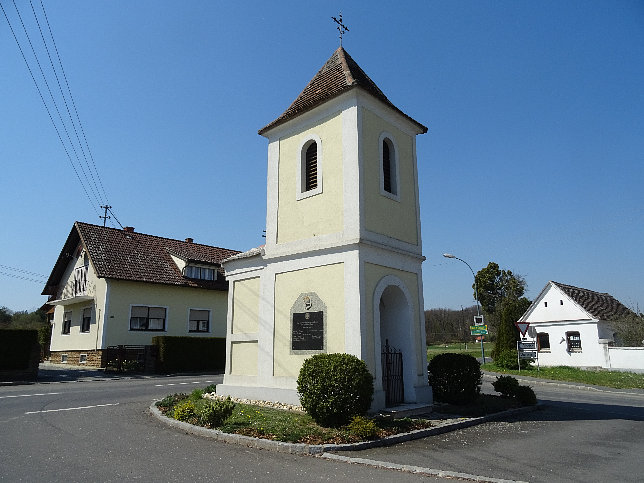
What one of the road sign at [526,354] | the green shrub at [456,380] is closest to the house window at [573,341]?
the road sign at [526,354]

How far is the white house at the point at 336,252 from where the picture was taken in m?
11.7

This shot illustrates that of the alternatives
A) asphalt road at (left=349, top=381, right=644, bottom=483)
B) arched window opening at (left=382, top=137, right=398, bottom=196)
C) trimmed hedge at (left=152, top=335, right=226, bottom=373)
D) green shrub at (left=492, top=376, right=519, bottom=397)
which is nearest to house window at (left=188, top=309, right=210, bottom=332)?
trimmed hedge at (left=152, top=335, right=226, bottom=373)

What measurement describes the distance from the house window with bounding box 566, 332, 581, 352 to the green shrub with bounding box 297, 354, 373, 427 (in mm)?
29456

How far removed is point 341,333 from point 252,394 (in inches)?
150

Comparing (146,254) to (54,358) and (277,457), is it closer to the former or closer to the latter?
(54,358)

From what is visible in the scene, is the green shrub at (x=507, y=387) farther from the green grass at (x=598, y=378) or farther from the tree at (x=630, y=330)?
the tree at (x=630, y=330)

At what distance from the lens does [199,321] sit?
32.3m

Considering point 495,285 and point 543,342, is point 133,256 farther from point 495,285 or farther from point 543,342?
point 495,285

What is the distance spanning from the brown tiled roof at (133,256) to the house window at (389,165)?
20617 mm

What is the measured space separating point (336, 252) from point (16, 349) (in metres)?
18.4

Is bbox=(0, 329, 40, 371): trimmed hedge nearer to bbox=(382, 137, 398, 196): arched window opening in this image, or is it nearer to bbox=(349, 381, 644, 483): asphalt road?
bbox=(382, 137, 398, 196): arched window opening

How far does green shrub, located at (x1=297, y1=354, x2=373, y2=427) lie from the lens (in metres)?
9.24

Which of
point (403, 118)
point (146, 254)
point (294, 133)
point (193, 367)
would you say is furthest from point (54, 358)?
point (403, 118)

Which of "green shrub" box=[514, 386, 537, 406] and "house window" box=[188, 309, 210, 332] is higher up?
"house window" box=[188, 309, 210, 332]
